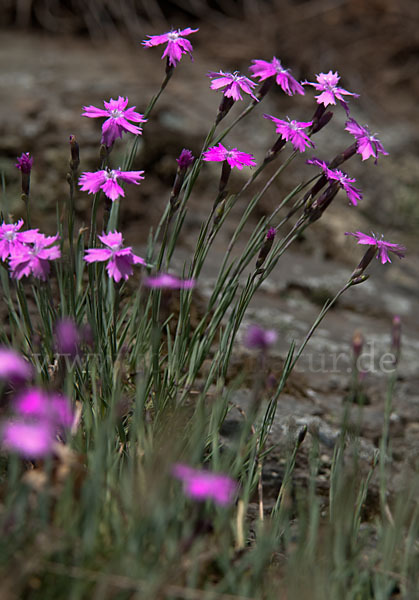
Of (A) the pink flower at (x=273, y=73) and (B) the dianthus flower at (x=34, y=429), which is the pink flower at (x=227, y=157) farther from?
(B) the dianthus flower at (x=34, y=429)

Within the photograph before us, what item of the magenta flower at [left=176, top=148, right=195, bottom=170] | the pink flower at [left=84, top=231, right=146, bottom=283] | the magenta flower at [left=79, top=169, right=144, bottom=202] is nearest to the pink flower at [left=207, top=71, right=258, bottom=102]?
the magenta flower at [left=176, top=148, right=195, bottom=170]

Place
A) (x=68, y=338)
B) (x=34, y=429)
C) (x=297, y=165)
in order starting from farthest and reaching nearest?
(x=297, y=165) < (x=68, y=338) < (x=34, y=429)

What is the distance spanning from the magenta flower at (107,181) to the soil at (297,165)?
347mm

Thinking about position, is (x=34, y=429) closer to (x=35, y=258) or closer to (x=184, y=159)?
(x=35, y=258)

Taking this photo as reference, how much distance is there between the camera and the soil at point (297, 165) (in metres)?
2.03

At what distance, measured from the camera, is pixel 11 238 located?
1213 millimetres

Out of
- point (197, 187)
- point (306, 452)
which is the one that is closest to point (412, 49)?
point (197, 187)

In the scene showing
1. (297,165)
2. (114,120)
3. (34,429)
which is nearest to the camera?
(34,429)

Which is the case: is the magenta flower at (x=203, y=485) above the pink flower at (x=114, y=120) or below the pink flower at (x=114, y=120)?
below

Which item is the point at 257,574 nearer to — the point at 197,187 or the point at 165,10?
the point at 197,187

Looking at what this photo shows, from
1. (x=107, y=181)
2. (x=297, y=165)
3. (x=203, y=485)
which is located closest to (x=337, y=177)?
(x=107, y=181)

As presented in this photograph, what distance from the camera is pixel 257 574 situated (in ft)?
3.02

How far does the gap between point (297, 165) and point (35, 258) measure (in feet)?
7.45

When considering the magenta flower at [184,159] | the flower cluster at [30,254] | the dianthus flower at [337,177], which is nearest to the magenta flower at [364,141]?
the dianthus flower at [337,177]
